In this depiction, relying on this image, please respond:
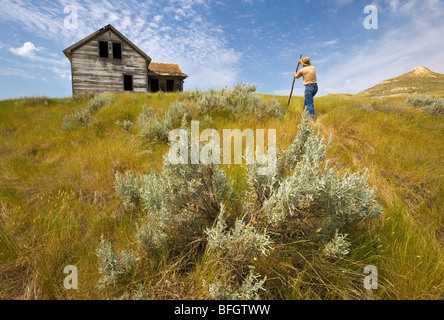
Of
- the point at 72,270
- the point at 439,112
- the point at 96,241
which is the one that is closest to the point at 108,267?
the point at 72,270

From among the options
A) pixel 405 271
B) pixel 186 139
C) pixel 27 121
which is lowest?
pixel 405 271

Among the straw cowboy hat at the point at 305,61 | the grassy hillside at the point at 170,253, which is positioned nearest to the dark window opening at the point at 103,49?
the grassy hillside at the point at 170,253

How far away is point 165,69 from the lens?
22.7 meters

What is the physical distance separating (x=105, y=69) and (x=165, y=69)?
22.8ft

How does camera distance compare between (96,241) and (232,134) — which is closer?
(96,241)

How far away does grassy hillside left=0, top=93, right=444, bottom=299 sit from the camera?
153cm

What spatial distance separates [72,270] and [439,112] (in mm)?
9636

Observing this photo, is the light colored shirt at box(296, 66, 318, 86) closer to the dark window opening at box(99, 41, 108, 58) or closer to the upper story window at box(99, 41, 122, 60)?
the upper story window at box(99, 41, 122, 60)

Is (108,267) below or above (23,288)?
above

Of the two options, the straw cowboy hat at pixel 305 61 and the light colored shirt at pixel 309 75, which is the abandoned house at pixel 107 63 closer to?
the straw cowboy hat at pixel 305 61

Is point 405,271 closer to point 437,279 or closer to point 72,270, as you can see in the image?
point 437,279

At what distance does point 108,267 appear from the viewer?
1.56m
